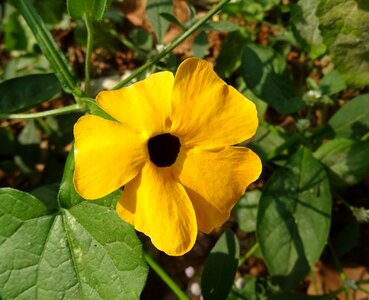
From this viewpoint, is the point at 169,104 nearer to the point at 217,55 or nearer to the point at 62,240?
the point at 62,240

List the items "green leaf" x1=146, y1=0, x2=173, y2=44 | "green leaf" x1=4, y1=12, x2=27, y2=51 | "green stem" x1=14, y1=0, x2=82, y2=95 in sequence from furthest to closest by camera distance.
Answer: "green leaf" x1=4, y1=12, x2=27, y2=51 → "green leaf" x1=146, y1=0, x2=173, y2=44 → "green stem" x1=14, y1=0, x2=82, y2=95

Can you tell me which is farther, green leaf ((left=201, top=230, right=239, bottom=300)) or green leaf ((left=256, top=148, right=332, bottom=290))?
green leaf ((left=256, top=148, right=332, bottom=290))

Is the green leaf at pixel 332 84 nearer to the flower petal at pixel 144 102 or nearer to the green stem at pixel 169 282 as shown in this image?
the green stem at pixel 169 282

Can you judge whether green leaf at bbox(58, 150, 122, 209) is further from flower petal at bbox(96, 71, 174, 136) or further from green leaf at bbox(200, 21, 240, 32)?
green leaf at bbox(200, 21, 240, 32)

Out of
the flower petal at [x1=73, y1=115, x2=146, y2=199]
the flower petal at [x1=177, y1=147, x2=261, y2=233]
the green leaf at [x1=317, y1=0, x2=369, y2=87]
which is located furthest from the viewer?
the green leaf at [x1=317, y1=0, x2=369, y2=87]

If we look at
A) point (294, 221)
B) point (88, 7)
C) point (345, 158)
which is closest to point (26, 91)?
point (88, 7)

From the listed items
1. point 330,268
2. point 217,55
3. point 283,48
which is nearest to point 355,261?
point 330,268

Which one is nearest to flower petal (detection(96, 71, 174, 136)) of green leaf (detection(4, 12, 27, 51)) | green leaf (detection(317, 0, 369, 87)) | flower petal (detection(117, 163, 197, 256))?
flower petal (detection(117, 163, 197, 256))
